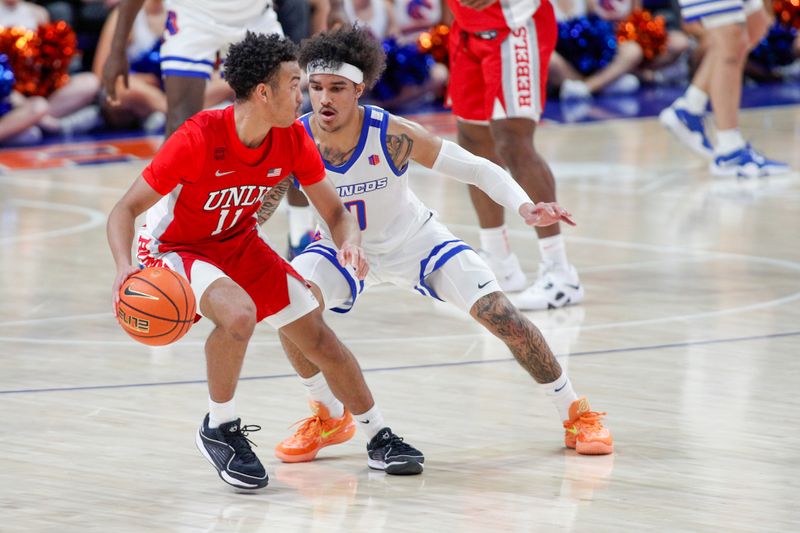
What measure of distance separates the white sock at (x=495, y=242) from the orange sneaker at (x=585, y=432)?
7.93 ft

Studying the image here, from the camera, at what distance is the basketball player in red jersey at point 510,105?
6883mm

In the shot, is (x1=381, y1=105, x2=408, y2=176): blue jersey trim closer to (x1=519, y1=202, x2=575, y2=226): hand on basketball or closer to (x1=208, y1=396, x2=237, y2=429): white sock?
(x1=519, y1=202, x2=575, y2=226): hand on basketball

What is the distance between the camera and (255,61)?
14.7 ft

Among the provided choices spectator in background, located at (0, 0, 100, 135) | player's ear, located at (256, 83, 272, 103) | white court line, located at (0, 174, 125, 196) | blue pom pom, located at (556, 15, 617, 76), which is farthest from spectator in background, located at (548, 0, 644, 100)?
player's ear, located at (256, 83, 272, 103)

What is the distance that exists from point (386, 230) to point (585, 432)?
979 mm

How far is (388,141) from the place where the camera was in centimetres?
502

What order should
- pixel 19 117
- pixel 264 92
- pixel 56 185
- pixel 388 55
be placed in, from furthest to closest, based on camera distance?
1. pixel 388 55
2. pixel 19 117
3. pixel 56 185
4. pixel 264 92

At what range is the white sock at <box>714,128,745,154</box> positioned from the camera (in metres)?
10.3

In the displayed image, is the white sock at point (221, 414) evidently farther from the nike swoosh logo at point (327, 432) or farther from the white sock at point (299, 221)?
the white sock at point (299, 221)

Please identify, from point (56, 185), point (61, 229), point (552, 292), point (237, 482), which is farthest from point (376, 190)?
point (56, 185)

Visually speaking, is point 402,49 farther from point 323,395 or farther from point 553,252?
point 323,395

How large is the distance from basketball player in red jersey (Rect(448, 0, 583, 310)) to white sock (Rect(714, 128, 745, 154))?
137 inches

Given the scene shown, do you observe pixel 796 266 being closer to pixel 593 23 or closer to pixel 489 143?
pixel 489 143

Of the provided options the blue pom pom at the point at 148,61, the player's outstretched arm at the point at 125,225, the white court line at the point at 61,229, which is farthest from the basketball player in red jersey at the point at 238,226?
the blue pom pom at the point at 148,61
